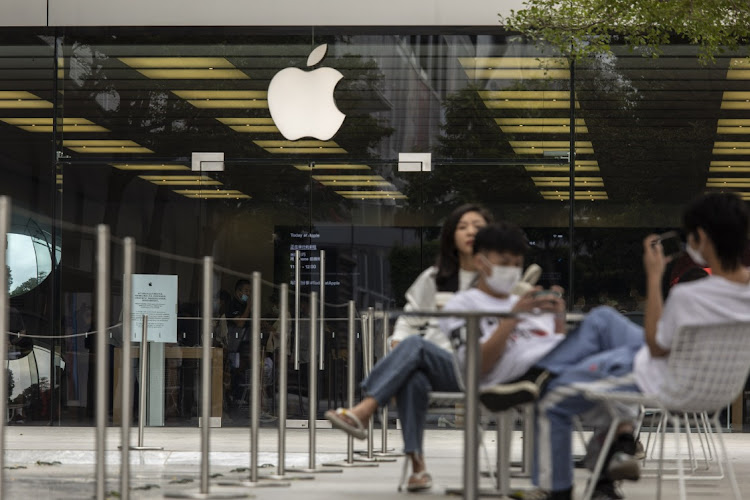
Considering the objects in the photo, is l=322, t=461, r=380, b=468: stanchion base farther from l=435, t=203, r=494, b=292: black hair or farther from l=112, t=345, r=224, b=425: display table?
l=112, t=345, r=224, b=425: display table

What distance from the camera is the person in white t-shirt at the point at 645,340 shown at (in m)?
3.70

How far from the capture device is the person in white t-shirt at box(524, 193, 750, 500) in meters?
3.70

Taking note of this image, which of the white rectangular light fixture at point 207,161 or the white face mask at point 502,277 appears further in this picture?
the white rectangular light fixture at point 207,161

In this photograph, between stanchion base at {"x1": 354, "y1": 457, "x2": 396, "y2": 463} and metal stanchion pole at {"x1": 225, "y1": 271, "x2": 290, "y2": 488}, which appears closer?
metal stanchion pole at {"x1": 225, "y1": 271, "x2": 290, "y2": 488}

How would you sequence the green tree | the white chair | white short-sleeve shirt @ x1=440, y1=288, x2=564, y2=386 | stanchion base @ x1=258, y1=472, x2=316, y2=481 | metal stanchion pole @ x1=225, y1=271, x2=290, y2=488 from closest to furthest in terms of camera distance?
the white chair < white short-sleeve shirt @ x1=440, y1=288, x2=564, y2=386 < metal stanchion pole @ x1=225, y1=271, x2=290, y2=488 < stanchion base @ x1=258, y1=472, x2=316, y2=481 < the green tree

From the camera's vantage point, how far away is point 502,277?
4227 millimetres

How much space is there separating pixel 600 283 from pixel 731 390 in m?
7.44

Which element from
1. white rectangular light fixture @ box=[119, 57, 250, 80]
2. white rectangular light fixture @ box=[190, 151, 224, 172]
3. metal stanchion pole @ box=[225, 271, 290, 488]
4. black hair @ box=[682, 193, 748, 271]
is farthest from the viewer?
white rectangular light fixture @ box=[119, 57, 250, 80]

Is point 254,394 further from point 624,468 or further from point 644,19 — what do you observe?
point 644,19

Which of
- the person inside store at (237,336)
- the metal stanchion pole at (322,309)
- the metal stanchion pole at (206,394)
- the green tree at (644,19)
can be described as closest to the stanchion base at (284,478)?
the metal stanchion pole at (206,394)

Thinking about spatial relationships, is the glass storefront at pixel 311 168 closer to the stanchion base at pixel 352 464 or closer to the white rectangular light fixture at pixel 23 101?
the white rectangular light fixture at pixel 23 101

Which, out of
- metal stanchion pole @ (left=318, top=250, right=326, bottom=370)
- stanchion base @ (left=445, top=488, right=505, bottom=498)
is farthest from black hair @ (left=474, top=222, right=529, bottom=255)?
metal stanchion pole @ (left=318, top=250, right=326, bottom=370)

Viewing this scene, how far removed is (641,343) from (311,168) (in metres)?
7.51

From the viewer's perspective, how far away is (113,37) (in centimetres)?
1188
